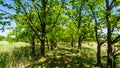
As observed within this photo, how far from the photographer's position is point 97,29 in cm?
2462

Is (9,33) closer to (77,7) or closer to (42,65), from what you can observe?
(77,7)

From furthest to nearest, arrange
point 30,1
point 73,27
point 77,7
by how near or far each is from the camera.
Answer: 1. point 73,27
2. point 77,7
3. point 30,1

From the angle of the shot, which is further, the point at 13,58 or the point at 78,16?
the point at 78,16

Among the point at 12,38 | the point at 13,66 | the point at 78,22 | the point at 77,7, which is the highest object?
the point at 77,7

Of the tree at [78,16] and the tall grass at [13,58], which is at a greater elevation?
the tree at [78,16]

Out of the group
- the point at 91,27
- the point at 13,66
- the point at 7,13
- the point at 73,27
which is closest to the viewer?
the point at 7,13

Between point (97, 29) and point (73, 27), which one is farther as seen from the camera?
point (73, 27)

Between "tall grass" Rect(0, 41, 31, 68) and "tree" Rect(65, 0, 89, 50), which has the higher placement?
"tree" Rect(65, 0, 89, 50)

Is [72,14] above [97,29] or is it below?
above

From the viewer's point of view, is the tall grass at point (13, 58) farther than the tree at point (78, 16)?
No

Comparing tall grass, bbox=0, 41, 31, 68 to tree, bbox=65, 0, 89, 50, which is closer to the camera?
tall grass, bbox=0, 41, 31, 68

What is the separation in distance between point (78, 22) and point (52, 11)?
986cm

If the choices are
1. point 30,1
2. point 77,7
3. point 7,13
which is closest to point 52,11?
point 30,1

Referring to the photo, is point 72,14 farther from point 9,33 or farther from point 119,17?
point 119,17
